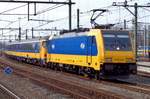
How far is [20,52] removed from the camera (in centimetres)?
5869

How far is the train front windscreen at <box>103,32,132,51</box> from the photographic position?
23969 mm

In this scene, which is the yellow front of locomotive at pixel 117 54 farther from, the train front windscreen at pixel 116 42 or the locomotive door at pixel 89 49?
the locomotive door at pixel 89 49

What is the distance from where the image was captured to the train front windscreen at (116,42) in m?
24.0

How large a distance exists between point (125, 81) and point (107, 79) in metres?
1.13

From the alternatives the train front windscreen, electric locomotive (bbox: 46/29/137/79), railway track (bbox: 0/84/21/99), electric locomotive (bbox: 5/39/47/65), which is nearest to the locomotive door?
electric locomotive (bbox: 46/29/137/79)

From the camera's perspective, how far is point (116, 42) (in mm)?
24219

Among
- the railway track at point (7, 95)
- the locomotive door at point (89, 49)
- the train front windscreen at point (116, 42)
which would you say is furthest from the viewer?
the locomotive door at point (89, 49)

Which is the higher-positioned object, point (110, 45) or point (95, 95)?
point (110, 45)

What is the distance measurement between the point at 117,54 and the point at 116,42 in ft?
2.68

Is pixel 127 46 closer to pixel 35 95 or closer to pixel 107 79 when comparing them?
pixel 107 79

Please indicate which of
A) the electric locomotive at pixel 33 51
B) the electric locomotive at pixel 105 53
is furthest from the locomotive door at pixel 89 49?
the electric locomotive at pixel 33 51

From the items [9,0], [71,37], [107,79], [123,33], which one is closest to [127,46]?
[123,33]

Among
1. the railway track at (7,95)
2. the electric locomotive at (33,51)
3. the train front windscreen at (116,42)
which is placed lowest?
the railway track at (7,95)

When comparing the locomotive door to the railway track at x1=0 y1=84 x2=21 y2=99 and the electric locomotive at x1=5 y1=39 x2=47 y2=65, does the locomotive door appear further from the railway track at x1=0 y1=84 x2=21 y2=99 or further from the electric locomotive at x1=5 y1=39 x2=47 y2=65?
the electric locomotive at x1=5 y1=39 x2=47 y2=65
